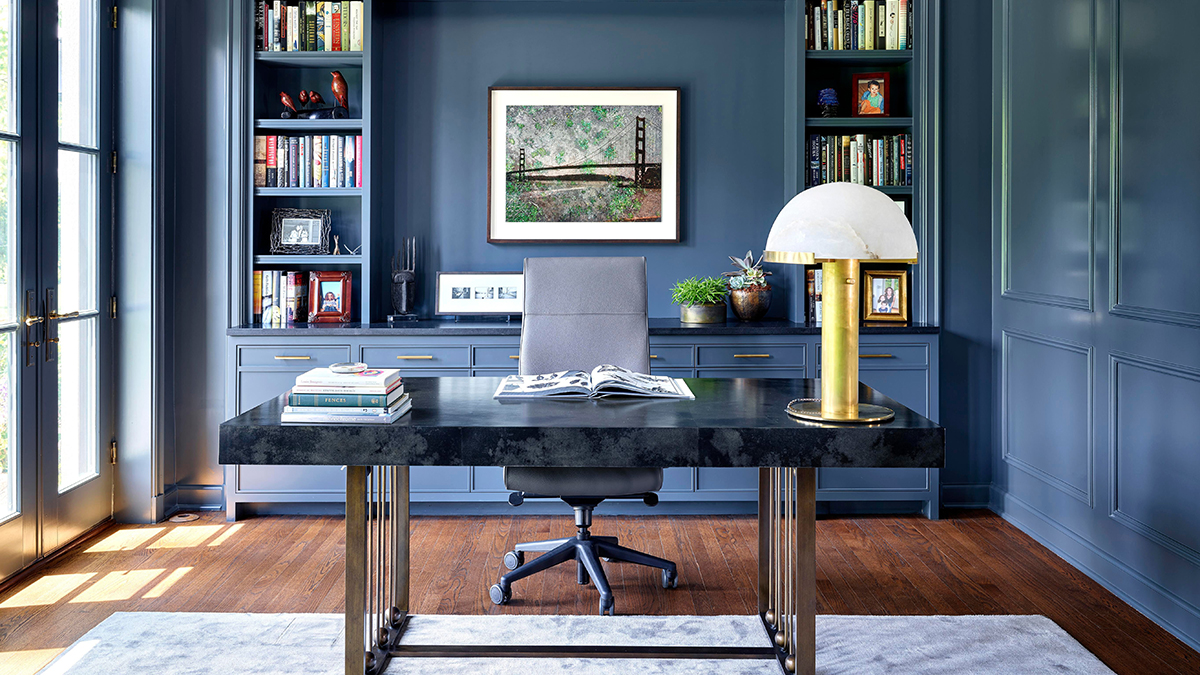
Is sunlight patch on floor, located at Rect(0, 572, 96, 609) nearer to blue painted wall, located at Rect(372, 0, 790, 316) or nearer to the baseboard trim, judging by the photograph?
blue painted wall, located at Rect(372, 0, 790, 316)

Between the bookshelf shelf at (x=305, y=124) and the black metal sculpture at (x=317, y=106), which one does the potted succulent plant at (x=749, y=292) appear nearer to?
the bookshelf shelf at (x=305, y=124)

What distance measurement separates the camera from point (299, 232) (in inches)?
159

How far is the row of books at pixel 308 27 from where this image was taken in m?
3.88

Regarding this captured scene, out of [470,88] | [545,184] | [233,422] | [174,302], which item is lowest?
[233,422]

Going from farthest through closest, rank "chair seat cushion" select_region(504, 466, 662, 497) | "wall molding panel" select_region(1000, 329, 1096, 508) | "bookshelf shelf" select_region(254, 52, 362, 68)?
1. "bookshelf shelf" select_region(254, 52, 362, 68)
2. "wall molding panel" select_region(1000, 329, 1096, 508)
3. "chair seat cushion" select_region(504, 466, 662, 497)

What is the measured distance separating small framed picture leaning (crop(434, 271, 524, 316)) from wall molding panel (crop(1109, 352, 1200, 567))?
2.38 meters

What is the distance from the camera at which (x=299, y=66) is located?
4.07 metres

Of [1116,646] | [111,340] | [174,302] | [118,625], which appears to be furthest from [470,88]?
[1116,646]

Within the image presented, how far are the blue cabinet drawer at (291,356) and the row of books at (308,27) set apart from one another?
1.30 metres

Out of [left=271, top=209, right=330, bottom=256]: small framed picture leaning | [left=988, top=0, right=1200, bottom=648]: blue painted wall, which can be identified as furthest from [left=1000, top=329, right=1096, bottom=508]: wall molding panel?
[left=271, top=209, right=330, bottom=256]: small framed picture leaning

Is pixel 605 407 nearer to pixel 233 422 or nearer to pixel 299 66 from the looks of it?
pixel 233 422

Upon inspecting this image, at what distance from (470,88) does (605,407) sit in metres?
2.57

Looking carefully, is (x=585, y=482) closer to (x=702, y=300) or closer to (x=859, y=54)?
(x=702, y=300)

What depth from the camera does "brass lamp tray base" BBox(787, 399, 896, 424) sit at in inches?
74.4
